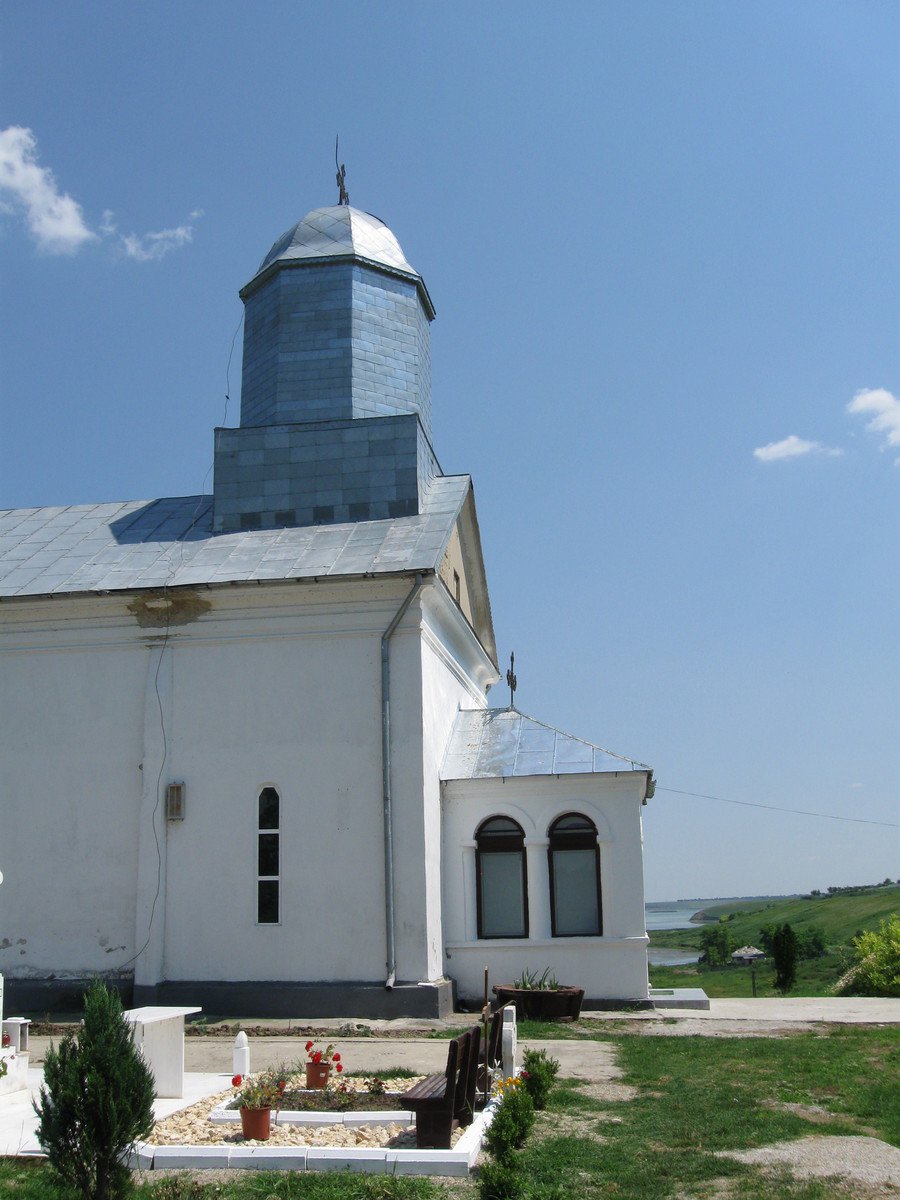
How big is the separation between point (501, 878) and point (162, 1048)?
836 cm

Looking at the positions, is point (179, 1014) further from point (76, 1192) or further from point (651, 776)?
point (651, 776)

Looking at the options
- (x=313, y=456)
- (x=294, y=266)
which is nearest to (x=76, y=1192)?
(x=313, y=456)

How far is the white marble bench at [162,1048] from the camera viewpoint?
10227mm

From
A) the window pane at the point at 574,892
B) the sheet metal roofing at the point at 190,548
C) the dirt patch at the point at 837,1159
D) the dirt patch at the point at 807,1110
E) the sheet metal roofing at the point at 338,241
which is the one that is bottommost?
the dirt patch at the point at 807,1110

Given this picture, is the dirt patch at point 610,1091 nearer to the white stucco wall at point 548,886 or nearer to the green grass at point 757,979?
the white stucco wall at point 548,886

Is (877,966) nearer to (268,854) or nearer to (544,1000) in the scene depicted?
(544,1000)

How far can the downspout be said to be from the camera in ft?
53.3

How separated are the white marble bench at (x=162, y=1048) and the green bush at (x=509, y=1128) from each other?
3.65 metres

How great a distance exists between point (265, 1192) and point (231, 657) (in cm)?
1127

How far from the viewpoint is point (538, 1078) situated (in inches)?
380

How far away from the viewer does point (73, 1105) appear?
258 inches

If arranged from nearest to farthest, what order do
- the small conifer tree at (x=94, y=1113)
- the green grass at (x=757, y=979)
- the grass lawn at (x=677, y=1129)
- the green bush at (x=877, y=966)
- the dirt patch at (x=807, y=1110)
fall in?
the small conifer tree at (x=94, y=1113) < the grass lawn at (x=677, y=1129) < the dirt patch at (x=807, y=1110) < the green bush at (x=877, y=966) < the green grass at (x=757, y=979)

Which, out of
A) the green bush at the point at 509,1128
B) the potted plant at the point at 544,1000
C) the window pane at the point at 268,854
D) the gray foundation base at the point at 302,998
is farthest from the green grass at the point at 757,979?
the green bush at the point at 509,1128

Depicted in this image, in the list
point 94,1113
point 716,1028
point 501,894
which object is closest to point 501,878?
point 501,894
